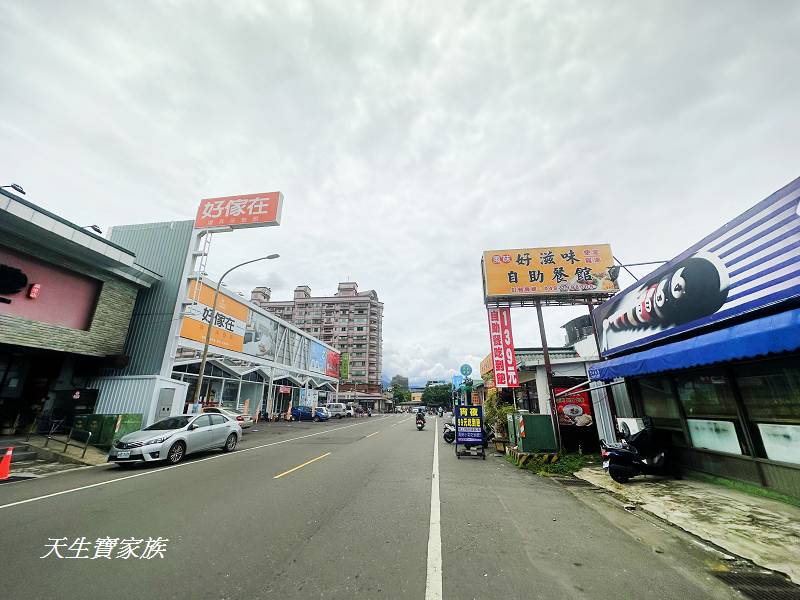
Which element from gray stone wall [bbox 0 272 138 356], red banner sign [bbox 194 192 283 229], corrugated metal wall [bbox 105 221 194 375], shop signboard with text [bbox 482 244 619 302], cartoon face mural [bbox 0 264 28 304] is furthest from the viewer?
red banner sign [bbox 194 192 283 229]

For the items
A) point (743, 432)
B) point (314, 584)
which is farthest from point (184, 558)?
point (743, 432)

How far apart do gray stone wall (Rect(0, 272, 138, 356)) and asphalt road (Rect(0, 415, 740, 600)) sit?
600cm

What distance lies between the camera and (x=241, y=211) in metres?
18.4

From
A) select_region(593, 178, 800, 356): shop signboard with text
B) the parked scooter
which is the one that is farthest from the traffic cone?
select_region(593, 178, 800, 356): shop signboard with text

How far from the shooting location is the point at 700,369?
8.52 meters

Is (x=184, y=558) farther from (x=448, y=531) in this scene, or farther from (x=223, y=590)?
(x=448, y=531)

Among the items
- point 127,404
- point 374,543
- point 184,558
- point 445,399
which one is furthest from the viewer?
point 445,399

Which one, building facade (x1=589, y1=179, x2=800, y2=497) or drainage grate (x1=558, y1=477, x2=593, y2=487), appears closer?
building facade (x1=589, y1=179, x2=800, y2=497)

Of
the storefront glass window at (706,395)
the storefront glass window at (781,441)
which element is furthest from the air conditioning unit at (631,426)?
the storefront glass window at (781,441)

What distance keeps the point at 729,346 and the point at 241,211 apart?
20022 mm

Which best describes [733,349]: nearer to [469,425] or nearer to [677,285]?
[677,285]

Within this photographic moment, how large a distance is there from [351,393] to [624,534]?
78.2 metres

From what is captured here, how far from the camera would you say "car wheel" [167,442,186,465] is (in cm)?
1010

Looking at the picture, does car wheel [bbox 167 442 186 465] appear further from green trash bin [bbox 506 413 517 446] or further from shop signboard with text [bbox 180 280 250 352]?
green trash bin [bbox 506 413 517 446]
